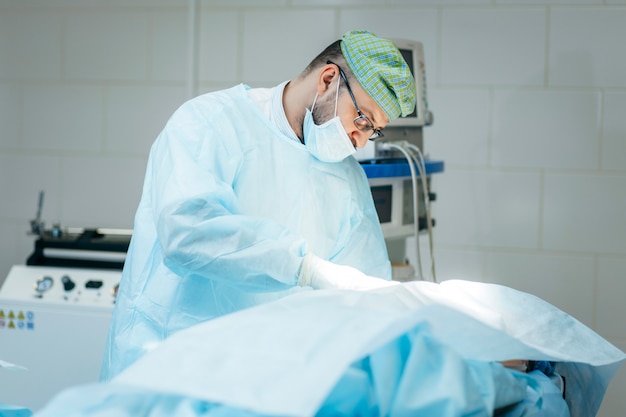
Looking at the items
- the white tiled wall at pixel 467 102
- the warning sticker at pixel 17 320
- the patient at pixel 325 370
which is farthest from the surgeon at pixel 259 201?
the white tiled wall at pixel 467 102

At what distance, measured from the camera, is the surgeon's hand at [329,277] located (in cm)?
150

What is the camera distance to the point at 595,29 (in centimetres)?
289

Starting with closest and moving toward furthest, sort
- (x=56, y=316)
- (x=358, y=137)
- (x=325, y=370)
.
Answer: (x=325, y=370) < (x=358, y=137) < (x=56, y=316)

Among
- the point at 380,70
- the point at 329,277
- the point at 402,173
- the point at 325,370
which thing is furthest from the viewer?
the point at 402,173

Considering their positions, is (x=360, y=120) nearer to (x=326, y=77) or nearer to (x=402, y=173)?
(x=326, y=77)

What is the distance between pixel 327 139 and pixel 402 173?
1.50 feet

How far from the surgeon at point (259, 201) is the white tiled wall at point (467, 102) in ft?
3.90

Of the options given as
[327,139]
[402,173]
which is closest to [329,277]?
[327,139]

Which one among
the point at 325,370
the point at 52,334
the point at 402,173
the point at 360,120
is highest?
the point at 360,120

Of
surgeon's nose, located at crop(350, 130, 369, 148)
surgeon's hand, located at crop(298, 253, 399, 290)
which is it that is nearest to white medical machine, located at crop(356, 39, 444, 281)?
surgeon's nose, located at crop(350, 130, 369, 148)

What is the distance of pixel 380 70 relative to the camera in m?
1.73

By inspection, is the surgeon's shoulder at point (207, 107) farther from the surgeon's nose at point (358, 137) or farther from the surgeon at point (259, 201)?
the surgeon's nose at point (358, 137)

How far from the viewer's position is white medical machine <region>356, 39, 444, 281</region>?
219 centimetres

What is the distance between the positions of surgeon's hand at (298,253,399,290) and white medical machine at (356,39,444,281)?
0.60 m
